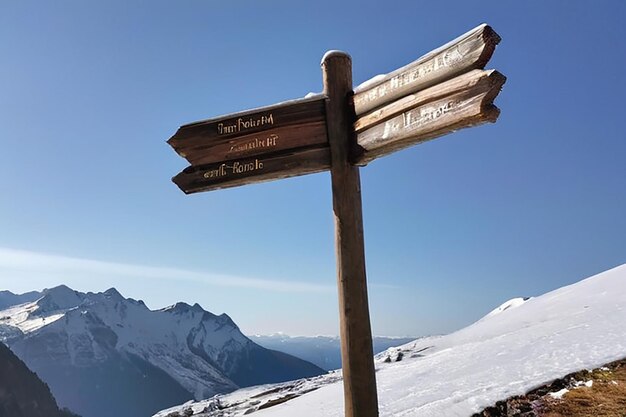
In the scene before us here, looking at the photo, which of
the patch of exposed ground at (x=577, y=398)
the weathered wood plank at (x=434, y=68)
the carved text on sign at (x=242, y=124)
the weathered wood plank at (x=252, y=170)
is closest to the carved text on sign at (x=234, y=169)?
the weathered wood plank at (x=252, y=170)

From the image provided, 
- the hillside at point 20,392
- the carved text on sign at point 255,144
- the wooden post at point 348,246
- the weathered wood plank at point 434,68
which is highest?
the weathered wood plank at point 434,68

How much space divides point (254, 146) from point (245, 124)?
10.9 inches

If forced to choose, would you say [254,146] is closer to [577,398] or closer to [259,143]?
[259,143]

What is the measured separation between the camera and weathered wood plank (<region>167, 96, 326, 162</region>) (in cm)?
480

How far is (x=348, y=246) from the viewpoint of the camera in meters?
4.38

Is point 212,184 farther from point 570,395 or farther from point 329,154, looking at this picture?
point 570,395

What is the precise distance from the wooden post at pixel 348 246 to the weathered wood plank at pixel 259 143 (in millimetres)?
185

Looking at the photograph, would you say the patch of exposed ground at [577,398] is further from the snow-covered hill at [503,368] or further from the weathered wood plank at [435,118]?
the weathered wood plank at [435,118]

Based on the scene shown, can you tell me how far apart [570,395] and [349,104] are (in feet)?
19.1

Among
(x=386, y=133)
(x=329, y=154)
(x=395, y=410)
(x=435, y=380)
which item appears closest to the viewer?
(x=386, y=133)

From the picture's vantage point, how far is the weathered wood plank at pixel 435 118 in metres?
3.53

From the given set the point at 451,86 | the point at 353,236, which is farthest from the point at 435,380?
the point at 451,86

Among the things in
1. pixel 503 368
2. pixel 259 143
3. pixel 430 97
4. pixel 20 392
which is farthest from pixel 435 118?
pixel 20 392

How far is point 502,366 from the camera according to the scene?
420 inches
